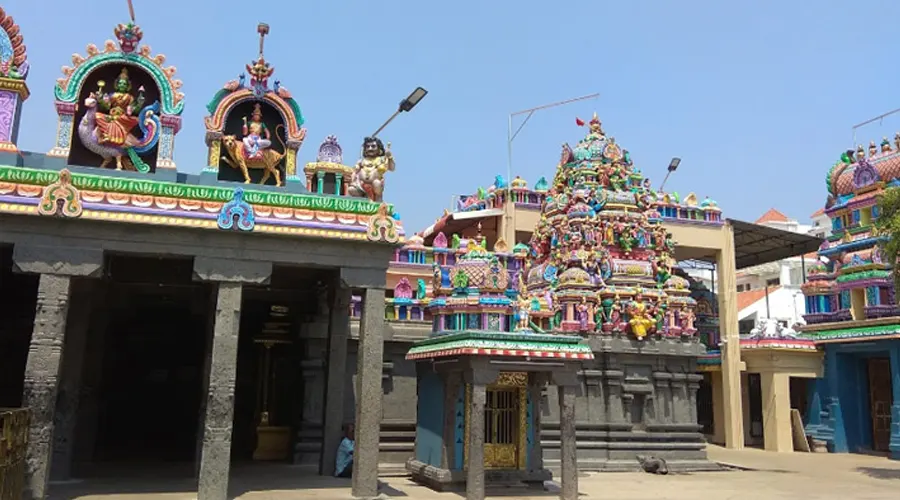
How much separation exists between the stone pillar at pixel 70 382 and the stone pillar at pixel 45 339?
2089 mm

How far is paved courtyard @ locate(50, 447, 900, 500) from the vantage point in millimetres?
13578

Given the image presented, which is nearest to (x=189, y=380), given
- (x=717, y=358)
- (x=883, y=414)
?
(x=717, y=358)

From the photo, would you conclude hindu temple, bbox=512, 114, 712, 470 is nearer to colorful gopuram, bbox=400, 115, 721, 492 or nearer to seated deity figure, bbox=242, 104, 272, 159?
colorful gopuram, bbox=400, 115, 721, 492

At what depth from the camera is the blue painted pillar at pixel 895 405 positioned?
26156mm

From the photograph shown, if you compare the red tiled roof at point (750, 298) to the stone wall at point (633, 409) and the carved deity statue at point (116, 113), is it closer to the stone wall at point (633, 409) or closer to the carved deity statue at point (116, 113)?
the stone wall at point (633, 409)

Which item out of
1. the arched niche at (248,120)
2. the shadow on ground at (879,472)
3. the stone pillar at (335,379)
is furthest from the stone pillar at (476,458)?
the shadow on ground at (879,472)

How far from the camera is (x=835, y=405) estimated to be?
29.2m

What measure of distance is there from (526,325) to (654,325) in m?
7.28

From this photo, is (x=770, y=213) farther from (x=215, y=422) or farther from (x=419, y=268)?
(x=215, y=422)

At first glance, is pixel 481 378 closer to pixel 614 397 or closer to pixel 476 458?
pixel 476 458

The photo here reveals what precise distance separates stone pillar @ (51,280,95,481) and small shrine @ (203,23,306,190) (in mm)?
3805

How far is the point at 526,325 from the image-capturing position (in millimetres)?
17812

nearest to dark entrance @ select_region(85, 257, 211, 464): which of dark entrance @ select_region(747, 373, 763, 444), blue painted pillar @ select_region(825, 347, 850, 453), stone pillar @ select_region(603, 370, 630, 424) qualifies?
stone pillar @ select_region(603, 370, 630, 424)

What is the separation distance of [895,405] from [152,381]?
2591cm
